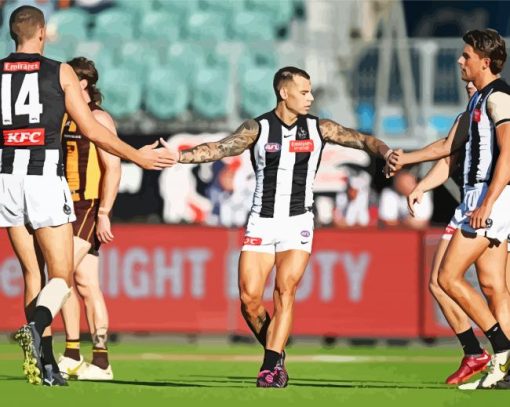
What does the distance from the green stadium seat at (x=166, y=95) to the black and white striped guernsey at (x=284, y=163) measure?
9467 millimetres

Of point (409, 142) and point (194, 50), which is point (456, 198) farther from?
point (194, 50)

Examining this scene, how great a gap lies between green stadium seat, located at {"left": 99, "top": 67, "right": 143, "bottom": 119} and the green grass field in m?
4.59

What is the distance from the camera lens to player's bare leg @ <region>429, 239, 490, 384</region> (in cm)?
1118

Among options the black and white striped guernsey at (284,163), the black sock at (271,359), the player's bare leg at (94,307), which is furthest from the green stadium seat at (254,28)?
the black sock at (271,359)

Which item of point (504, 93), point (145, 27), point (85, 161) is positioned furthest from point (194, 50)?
point (504, 93)

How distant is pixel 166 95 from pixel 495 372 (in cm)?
1054

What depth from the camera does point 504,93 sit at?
34.4ft

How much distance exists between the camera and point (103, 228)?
457 inches

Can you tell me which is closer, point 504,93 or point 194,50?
point 504,93

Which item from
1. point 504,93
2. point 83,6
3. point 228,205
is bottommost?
point 228,205

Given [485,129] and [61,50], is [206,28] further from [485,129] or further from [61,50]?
[485,129]

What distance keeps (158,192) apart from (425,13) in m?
13.0

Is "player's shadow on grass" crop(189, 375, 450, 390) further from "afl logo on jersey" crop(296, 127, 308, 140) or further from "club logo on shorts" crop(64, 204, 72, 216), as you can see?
"club logo on shorts" crop(64, 204, 72, 216)

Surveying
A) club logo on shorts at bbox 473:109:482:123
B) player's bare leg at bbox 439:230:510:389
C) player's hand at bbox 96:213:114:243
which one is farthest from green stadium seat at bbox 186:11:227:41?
player's bare leg at bbox 439:230:510:389
